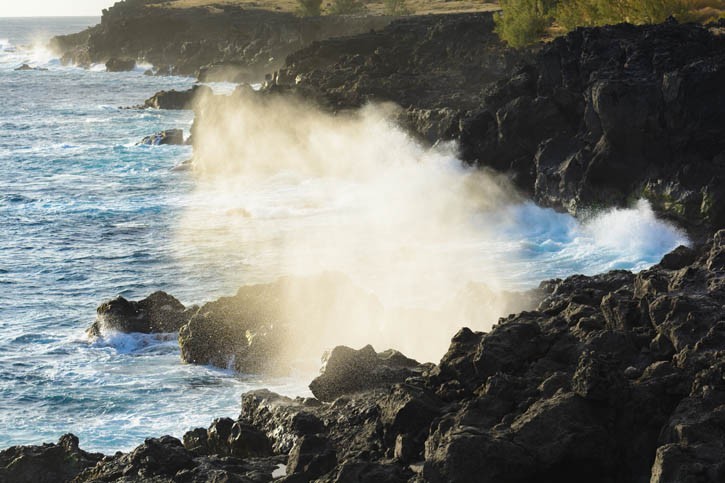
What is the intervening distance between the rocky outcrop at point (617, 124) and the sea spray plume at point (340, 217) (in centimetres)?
295

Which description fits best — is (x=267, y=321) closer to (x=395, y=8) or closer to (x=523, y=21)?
(x=523, y=21)

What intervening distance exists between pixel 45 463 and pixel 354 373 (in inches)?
266

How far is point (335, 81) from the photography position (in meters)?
80.3

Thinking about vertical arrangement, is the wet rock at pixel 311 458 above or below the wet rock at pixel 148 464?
above

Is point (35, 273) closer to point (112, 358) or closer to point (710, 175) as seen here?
point (112, 358)

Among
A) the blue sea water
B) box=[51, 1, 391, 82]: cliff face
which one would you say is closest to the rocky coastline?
the blue sea water

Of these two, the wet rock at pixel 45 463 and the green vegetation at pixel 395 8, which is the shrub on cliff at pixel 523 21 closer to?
the green vegetation at pixel 395 8

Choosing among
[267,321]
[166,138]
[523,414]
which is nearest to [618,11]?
[166,138]

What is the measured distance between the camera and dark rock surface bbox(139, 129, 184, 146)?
→ 81375 millimetres

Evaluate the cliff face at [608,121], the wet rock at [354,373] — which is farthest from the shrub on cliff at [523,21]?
the wet rock at [354,373]

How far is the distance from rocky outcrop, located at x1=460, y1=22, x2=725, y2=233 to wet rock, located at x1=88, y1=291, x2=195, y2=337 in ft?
67.8

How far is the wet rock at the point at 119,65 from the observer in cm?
15900

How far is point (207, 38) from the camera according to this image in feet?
516

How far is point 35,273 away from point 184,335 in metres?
14.8
